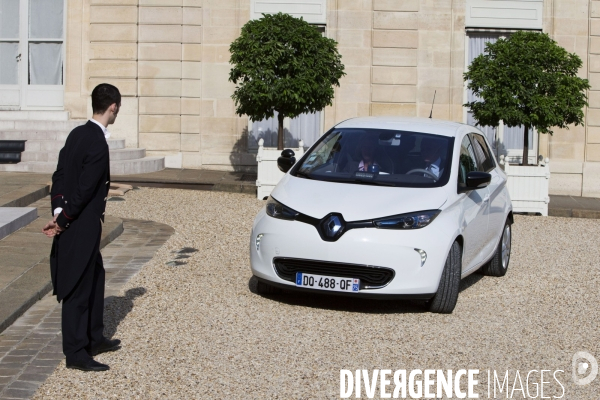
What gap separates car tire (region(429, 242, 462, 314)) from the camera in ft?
25.3

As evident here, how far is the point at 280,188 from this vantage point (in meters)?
8.38

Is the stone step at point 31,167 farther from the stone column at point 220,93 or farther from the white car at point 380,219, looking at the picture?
the white car at point 380,219

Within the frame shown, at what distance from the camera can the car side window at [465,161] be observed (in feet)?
28.0

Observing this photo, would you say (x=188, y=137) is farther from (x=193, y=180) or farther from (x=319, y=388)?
(x=319, y=388)

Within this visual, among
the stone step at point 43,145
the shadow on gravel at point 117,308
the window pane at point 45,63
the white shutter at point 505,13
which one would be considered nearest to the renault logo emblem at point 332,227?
the shadow on gravel at point 117,308

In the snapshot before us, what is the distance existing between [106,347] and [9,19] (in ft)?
50.2

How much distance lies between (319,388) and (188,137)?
14.7 m

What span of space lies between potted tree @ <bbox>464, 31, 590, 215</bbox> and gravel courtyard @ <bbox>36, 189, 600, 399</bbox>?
5.21 m

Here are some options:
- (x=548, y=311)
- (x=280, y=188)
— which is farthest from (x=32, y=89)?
(x=548, y=311)

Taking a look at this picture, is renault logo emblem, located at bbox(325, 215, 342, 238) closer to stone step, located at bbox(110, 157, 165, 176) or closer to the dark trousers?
the dark trousers

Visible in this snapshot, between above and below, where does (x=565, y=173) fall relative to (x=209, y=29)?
below

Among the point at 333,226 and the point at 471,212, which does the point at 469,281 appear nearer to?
the point at 471,212

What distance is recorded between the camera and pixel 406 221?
762cm

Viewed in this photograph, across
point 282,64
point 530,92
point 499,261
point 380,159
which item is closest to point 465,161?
point 380,159
